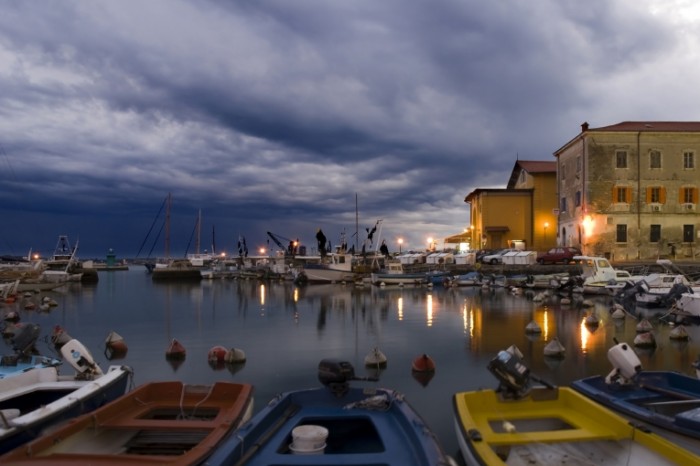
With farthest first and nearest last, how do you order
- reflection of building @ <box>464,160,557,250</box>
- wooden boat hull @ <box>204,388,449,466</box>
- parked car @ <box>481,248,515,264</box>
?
reflection of building @ <box>464,160,557,250</box>, parked car @ <box>481,248,515,264</box>, wooden boat hull @ <box>204,388,449,466</box>

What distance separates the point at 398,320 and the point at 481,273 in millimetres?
26475

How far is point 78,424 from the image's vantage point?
7.38 metres

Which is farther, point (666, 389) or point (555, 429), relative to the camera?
point (666, 389)

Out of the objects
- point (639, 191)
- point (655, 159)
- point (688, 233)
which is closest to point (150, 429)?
point (639, 191)

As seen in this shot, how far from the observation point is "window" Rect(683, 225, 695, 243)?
4544 cm

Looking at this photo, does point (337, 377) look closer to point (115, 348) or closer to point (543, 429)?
point (543, 429)

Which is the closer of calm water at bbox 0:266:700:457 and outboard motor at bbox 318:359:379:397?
outboard motor at bbox 318:359:379:397

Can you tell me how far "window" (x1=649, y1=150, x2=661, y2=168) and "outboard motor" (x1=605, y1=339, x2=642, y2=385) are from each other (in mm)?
43688

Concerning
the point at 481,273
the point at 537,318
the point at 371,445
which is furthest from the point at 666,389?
the point at 481,273

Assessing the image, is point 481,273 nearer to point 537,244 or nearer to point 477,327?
point 537,244

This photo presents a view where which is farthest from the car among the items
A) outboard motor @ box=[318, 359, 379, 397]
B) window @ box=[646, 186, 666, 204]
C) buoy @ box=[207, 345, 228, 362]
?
outboard motor @ box=[318, 359, 379, 397]

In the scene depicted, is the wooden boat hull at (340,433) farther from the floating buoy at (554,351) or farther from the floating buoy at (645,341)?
the floating buoy at (645,341)

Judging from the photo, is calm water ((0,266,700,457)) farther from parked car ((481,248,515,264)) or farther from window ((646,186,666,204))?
window ((646,186,666,204))

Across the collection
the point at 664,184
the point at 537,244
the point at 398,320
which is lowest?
the point at 398,320
